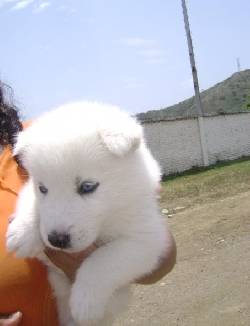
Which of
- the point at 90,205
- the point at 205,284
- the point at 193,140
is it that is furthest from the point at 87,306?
the point at 193,140

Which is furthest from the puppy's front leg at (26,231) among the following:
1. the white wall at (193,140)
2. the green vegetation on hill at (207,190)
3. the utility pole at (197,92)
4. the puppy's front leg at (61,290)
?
the utility pole at (197,92)

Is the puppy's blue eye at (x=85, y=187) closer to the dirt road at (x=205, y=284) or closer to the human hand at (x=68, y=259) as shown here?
the human hand at (x=68, y=259)

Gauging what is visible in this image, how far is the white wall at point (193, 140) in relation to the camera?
56.6 ft

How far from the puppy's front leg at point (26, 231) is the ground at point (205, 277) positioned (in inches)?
107

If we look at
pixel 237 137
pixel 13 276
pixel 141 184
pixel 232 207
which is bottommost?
pixel 237 137

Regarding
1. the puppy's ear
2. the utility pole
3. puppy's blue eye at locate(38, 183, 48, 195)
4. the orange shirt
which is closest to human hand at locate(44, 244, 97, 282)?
the orange shirt

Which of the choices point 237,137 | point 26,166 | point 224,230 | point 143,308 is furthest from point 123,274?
point 237,137

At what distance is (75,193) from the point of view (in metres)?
2.05

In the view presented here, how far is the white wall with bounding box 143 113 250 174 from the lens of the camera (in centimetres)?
1725

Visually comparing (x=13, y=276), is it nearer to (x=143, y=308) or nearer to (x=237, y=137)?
(x=143, y=308)

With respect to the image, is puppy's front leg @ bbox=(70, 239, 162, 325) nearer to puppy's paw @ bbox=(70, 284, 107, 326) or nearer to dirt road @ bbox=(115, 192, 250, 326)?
puppy's paw @ bbox=(70, 284, 107, 326)

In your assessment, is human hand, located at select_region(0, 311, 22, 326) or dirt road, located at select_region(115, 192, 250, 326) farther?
dirt road, located at select_region(115, 192, 250, 326)

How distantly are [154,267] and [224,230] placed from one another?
505 centimetres

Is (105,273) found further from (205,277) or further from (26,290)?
(205,277)
